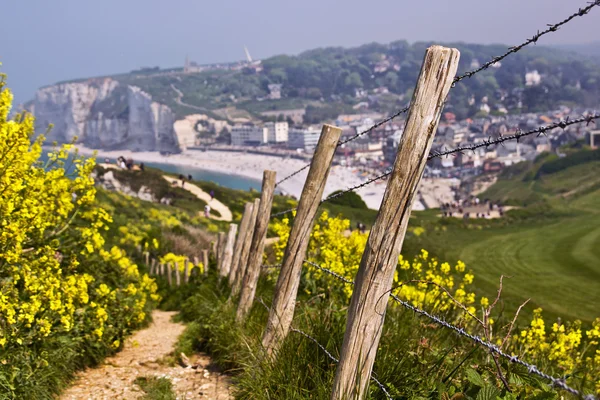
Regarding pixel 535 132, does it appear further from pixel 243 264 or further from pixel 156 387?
pixel 243 264

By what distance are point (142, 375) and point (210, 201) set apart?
3612cm

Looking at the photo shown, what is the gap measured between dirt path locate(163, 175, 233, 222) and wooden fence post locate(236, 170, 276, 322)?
27120 mm

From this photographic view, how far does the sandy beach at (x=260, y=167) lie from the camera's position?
116m

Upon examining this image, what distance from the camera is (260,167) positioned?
157000 mm

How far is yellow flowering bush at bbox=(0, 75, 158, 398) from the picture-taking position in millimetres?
5098

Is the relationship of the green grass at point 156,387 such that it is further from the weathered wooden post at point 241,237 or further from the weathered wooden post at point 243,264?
the weathered wooden post at point 241,237

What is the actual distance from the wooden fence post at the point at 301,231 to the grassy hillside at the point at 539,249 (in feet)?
5.09

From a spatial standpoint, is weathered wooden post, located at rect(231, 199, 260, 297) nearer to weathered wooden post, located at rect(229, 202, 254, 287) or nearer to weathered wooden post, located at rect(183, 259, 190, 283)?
weathered wooden post, located at rect(229, 202, 254, 287)

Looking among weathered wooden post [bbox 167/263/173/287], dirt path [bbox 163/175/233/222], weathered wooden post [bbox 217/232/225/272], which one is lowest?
dirt path [bbox 163/175/233/222]

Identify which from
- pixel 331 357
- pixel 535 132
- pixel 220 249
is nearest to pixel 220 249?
pixel 220 249

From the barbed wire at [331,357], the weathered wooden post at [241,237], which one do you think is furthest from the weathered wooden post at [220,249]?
the barbed wire at [331,357]

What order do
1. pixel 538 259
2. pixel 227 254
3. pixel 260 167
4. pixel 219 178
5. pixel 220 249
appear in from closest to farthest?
pixel 227 254 → pixel 220 249 → pixel 538 259 → pixel 219 178 → pixel 260 167

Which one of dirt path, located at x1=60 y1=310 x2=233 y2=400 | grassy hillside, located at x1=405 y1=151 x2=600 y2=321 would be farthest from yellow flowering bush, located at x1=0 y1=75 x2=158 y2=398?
grassy hillside, located at x1=405 y1=151 x2=600 y2=321

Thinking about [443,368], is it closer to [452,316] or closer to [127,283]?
[452,316]
